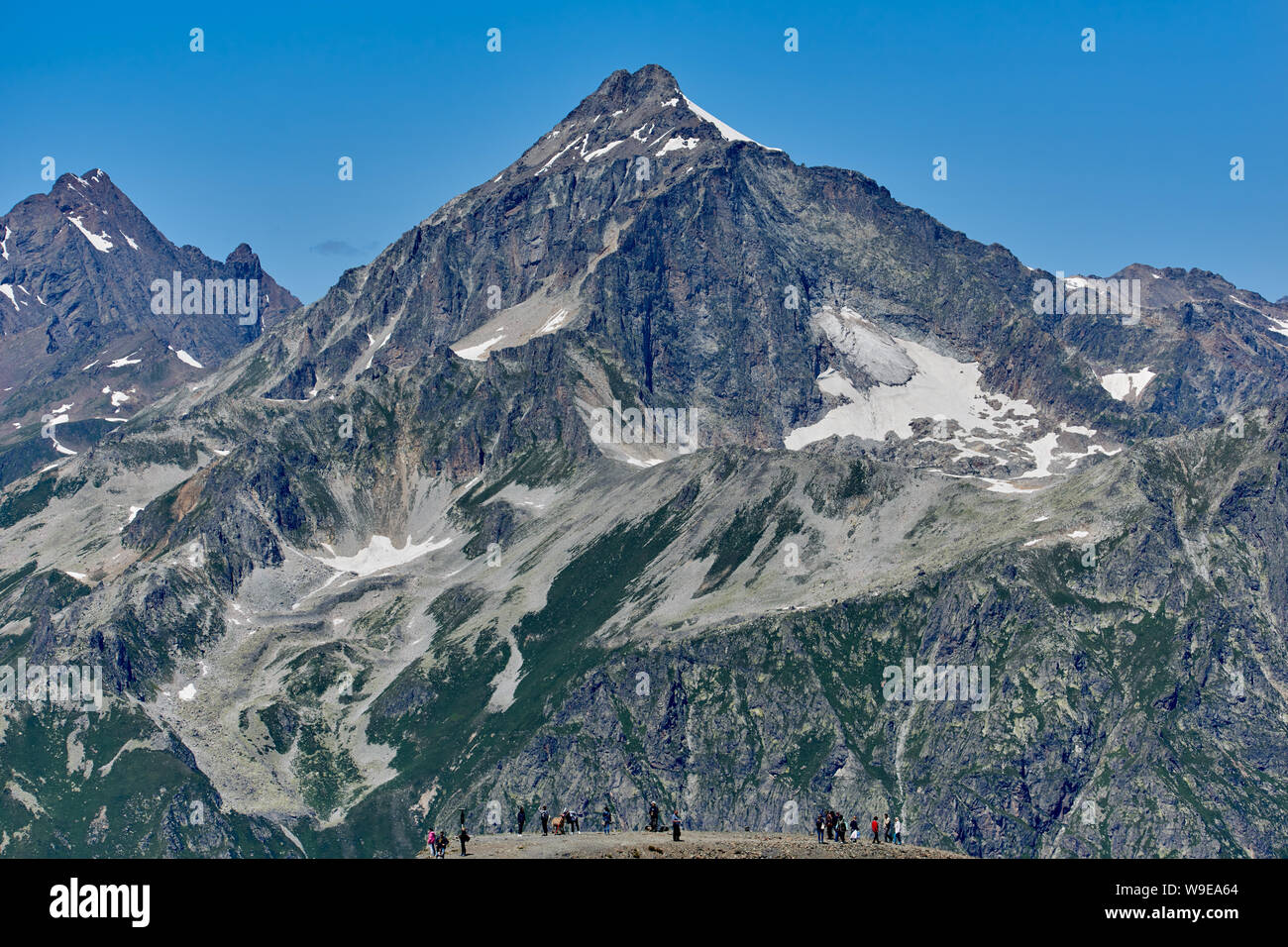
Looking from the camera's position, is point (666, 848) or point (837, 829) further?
point (837, 829)

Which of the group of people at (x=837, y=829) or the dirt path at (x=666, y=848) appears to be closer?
the dirt path at (x=666, y=848)

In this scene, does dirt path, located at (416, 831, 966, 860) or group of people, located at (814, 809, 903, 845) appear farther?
group of people, located at (814, 809, 903, 845)

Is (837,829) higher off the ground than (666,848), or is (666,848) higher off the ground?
(666,848)
